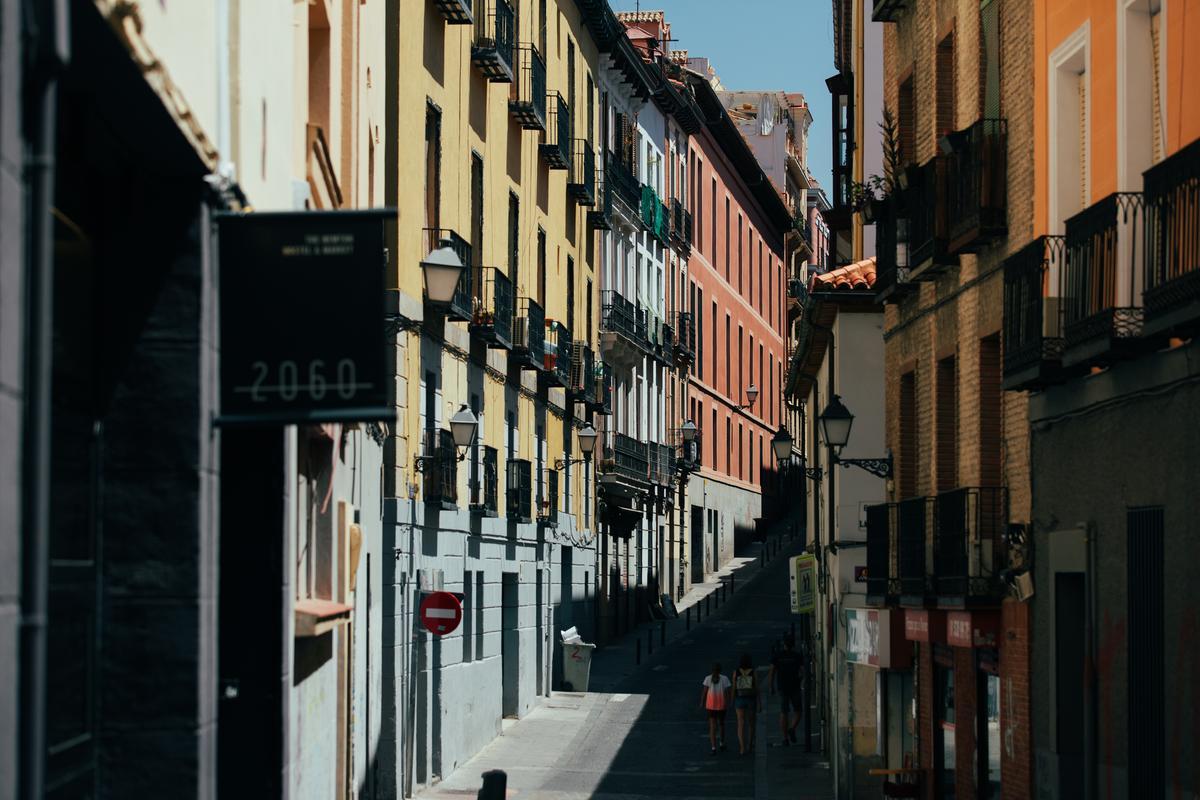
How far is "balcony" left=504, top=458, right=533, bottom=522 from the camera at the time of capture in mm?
32469

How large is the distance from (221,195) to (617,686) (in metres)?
31.9

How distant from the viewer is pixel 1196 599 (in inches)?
458

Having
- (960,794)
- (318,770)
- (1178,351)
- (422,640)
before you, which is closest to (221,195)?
(1178,351)

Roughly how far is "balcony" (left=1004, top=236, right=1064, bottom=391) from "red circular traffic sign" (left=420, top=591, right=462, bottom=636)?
9.38 metres

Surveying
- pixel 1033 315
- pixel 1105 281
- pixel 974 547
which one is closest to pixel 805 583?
pixel 974 547

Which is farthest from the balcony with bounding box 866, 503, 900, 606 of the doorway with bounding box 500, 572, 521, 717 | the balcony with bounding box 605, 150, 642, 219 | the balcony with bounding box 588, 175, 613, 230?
the balcony with bounding box 605, 150, 642, 219

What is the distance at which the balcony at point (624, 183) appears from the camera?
150 ft

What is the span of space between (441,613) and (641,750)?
8.67m

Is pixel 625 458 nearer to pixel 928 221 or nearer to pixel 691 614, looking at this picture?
pixel 691 614

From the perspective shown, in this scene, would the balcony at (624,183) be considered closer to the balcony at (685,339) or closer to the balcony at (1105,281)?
the balcony at (685,339)

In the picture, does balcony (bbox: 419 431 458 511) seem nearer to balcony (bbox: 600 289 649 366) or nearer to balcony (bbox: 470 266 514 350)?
balcony (bbox: 470 266 514 350)

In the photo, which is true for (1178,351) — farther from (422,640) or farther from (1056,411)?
(422,640)

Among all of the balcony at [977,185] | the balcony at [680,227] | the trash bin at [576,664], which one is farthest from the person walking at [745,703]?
the balcony at [680,227]

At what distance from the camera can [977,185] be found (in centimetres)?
1741
